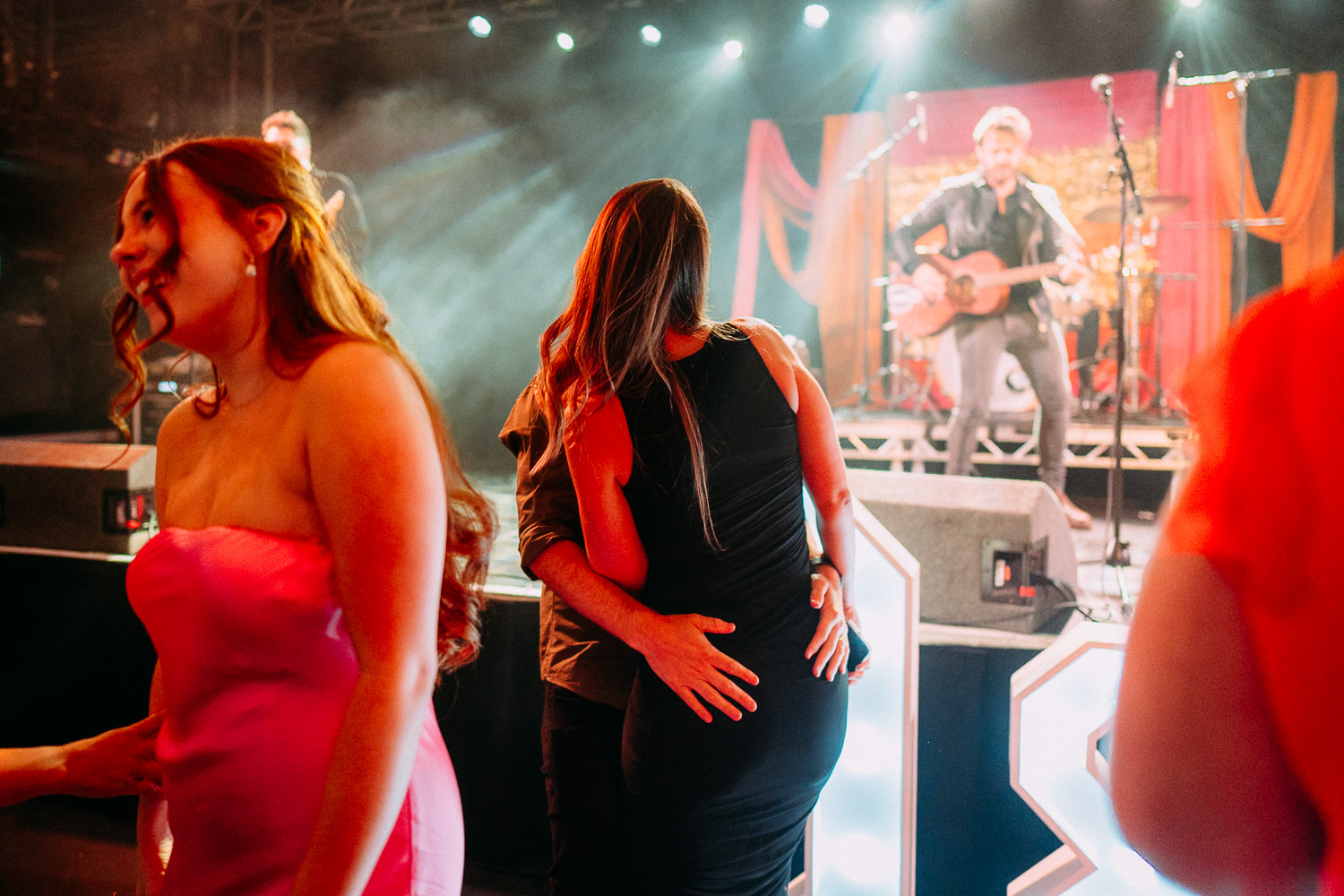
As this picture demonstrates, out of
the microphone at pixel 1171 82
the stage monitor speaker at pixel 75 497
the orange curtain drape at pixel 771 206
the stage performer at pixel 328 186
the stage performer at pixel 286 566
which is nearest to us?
the stage performer at pixel 286 566

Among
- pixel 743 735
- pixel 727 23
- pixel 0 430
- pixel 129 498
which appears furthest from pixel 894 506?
pixel 0 430

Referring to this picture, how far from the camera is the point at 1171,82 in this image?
4711 mm

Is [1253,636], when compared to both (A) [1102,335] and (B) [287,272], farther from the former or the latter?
(A) [1102,335]

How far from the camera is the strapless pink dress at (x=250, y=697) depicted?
83 centimetres

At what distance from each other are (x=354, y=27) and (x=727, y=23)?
104 inches

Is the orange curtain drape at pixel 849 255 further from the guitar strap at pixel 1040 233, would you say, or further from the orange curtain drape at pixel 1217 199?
the orange curtain drape at pixel 1217 199

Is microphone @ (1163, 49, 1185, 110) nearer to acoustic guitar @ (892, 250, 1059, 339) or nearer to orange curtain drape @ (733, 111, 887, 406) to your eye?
acoustic guitar @ (892, 250, 1059, 339)

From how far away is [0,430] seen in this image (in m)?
6.19

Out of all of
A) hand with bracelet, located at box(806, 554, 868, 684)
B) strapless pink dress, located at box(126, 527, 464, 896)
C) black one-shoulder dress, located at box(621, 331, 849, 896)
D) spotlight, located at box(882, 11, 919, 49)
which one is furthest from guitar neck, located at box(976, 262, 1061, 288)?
strapless pink dress, located at box(126, 527, 464, 896)

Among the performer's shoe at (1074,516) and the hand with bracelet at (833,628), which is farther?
the performer's shoe at (1074,516)

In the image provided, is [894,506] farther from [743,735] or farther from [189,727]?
[189,727]

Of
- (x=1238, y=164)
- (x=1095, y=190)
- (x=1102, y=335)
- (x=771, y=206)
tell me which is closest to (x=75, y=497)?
(x=771, y=206)

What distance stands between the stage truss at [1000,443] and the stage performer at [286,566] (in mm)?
4481

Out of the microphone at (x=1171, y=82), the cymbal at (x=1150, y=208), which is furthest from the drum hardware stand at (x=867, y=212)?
the cymbal at (x=1150, y=208)
